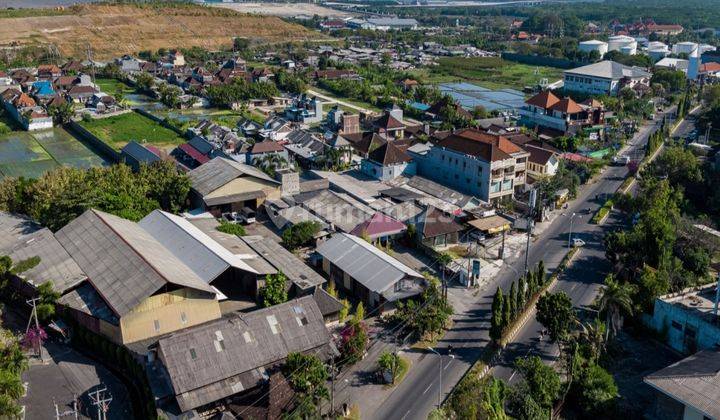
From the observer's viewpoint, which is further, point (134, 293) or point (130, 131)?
point (130, 131)

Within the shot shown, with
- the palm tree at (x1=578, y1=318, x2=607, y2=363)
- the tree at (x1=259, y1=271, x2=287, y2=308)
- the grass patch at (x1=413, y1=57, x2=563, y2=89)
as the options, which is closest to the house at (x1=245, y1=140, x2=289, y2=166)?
the tree at (x1=259, y1=271, x2=287, y2=308)

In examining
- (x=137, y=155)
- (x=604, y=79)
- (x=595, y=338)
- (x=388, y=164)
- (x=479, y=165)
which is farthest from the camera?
(x=604, y=79)

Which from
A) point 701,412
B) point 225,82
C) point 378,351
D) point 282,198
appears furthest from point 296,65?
point 701,412

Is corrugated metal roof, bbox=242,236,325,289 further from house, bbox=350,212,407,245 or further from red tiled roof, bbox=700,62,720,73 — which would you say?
red tiled roof, bbox=700,62,720,73

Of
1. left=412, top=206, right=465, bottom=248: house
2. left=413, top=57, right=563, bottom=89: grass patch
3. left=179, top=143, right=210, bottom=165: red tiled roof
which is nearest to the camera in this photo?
left=412, top=206, right=465, bottom=248: house

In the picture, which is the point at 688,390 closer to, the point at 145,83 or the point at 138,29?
the point at 145,83

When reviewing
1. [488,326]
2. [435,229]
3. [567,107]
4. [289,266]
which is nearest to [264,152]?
[435,229]
